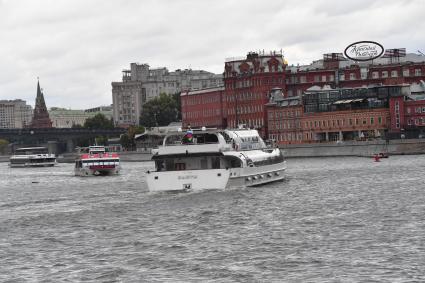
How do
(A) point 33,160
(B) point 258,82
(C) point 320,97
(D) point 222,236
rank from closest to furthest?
(D) point 222,236 → (C) point 320,97 → (A) point 33,160 → (B) point 258,82

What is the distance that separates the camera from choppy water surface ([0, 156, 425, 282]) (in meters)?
34.2

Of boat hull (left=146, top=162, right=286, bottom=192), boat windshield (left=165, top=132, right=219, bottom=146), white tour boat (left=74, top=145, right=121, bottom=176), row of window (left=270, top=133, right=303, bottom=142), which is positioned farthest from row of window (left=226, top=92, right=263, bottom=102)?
boat hull (left=146, top=162, right=286, bottom=192)

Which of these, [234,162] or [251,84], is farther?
[251,84]

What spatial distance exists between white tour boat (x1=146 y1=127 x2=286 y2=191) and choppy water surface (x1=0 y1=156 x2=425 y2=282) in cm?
87

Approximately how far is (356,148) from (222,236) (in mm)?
100275

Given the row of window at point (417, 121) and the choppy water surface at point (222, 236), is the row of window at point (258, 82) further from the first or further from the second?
the choppy water surface at point (222, 236)

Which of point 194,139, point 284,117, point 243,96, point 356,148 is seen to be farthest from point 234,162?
point 243,96

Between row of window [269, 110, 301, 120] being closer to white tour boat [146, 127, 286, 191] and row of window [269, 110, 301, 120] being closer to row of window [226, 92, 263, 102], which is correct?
row of window [226, 92, 263, 102]

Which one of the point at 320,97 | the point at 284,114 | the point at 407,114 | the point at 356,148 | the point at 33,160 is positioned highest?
the point at 320,97

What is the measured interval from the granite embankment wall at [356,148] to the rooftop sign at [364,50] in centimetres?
2708

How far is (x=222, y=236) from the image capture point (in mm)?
42094

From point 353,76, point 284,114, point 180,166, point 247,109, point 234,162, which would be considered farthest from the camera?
point 247,109

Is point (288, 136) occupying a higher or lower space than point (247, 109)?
lower

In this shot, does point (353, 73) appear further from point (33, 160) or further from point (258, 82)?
point (33, 160)
